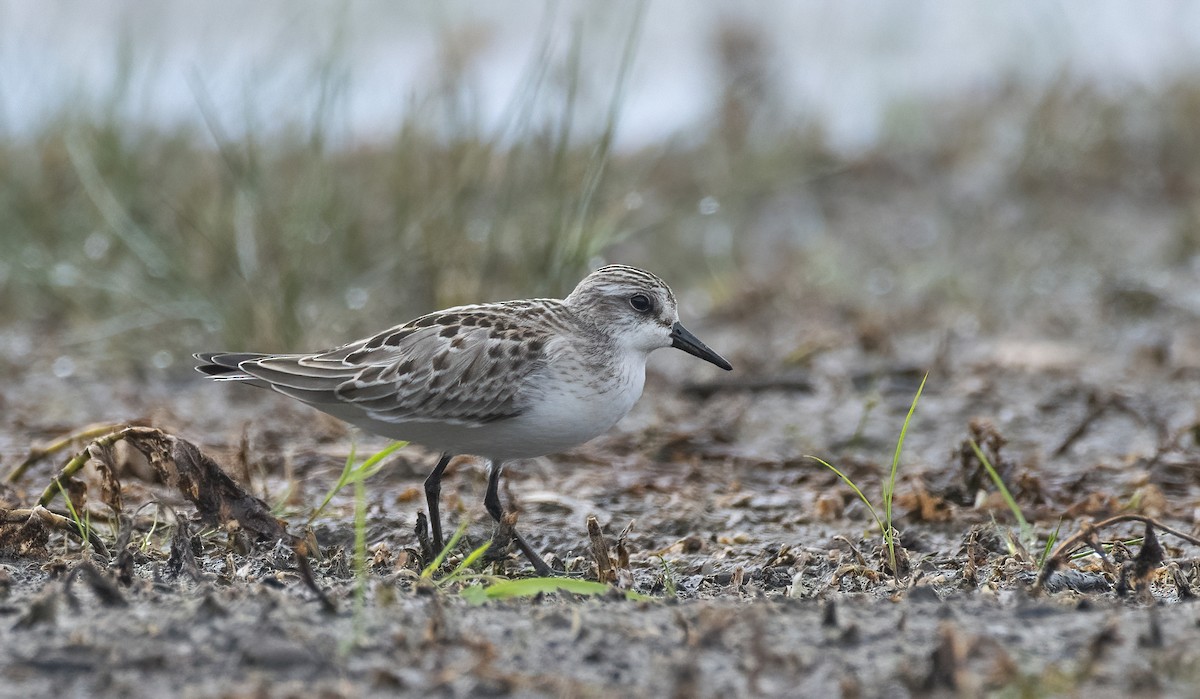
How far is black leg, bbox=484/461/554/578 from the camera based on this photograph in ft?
12.6

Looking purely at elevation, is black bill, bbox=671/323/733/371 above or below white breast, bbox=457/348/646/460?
above

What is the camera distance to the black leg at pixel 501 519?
3855mm

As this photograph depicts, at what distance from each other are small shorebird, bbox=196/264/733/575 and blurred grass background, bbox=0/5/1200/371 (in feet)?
4.76

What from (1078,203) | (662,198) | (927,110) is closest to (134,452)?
(662,198)

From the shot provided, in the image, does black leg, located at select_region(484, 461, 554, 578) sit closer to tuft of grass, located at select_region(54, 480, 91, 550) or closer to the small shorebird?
the small shorebird

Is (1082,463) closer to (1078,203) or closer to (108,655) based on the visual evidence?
(108,655)

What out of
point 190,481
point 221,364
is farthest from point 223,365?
point 190,481

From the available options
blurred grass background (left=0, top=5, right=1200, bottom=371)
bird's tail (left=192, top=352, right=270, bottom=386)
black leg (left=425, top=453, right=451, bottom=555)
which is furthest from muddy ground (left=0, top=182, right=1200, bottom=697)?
bird's tail (left=192, top=352, right=270, bottom=386)

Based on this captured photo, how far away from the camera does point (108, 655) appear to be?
2654 mm

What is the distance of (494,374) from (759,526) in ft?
3.83

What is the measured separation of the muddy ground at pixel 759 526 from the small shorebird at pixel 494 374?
39 centimetres

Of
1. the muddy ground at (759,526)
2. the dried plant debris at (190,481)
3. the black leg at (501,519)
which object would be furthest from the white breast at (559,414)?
the dried plant debris at (190,481)

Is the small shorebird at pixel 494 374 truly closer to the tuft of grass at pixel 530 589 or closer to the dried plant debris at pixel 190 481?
the dried plant debris at pixel 190 481

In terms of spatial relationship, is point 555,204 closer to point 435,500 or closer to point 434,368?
point 434,368
